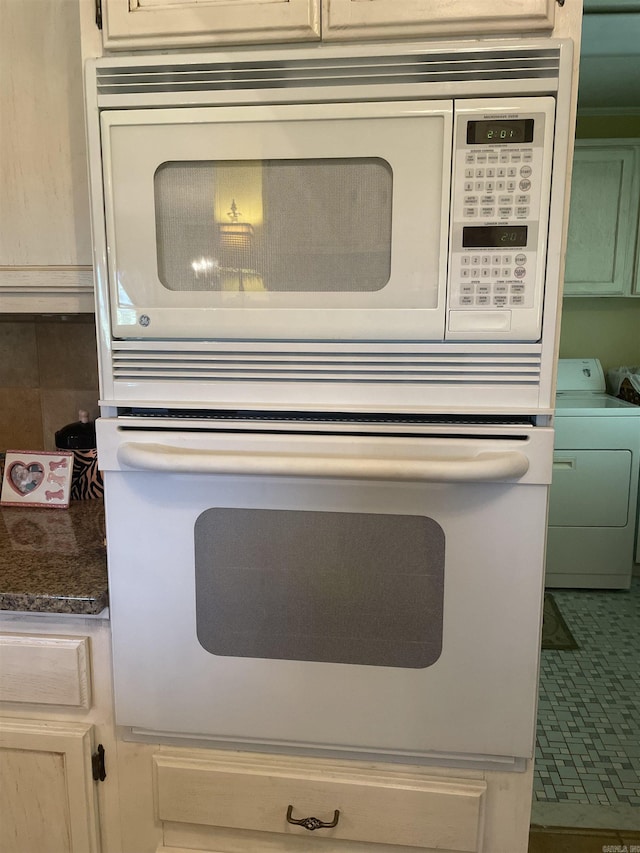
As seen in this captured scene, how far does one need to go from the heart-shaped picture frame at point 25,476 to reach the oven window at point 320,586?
26.9 inches

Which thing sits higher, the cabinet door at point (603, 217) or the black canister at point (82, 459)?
the cabinet door at point (603, 217)

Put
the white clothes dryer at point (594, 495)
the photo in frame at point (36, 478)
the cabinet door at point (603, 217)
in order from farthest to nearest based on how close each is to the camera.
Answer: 1. the cabinet door at point (603, 217)
2. the white clothes dryer at point (594, 495)
3. the photo in frame at point (36, 478)

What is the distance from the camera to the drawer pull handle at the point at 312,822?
961mm

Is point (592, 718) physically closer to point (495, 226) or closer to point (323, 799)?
point (323, 799)

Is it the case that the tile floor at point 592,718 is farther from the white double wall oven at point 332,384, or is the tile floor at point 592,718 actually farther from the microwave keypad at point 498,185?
the microwave keypad at point 498,185

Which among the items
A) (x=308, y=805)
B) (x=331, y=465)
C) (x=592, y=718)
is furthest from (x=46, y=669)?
(x=592, y=718)

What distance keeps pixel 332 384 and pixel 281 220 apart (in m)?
0.24

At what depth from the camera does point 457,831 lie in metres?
0.94

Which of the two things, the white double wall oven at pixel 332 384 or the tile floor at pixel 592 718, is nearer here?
the white double wall oven at pixel 332 384

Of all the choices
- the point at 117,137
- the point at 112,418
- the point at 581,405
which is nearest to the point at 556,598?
the point at 581,405

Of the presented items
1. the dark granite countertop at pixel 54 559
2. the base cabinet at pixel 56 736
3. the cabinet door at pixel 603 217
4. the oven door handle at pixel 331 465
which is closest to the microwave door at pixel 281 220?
the oven door handle at pixel 331 465

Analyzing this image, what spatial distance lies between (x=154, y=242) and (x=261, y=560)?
0.48 metres

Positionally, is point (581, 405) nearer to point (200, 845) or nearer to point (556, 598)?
point (556, 598)

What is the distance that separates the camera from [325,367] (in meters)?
0.86
